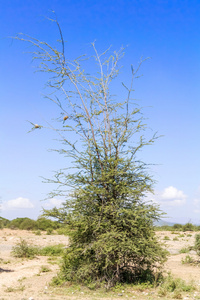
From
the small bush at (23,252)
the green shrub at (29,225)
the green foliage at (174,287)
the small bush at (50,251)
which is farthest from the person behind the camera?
the green shrub at (29,225)

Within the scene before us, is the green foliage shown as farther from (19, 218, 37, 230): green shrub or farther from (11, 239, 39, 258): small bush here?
(19, 218, 37, 230): green shrub

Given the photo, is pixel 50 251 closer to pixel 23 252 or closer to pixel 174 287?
pixel 23 252

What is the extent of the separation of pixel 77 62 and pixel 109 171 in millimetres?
4700

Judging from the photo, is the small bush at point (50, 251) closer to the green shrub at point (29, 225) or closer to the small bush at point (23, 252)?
the small bush at point (23, 252)

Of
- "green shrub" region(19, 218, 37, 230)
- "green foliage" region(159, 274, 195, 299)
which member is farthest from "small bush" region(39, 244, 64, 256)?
"green shrub" region(19, 218, 37, 230)

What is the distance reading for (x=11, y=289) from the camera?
420 inches

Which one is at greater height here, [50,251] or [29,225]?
[29,225]

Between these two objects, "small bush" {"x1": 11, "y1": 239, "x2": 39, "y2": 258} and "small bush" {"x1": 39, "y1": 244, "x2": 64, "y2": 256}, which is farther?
"small bush" {"x1": 39, "y1": 244, "x2": 64, "y2": 256}

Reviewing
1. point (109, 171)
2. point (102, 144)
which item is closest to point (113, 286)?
point (109, 171)

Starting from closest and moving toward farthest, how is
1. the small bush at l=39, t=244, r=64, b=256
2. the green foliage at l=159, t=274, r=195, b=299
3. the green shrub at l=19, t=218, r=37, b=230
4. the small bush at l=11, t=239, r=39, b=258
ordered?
1. the green foliage at l=159, t=274, r=195, b=299
2. the small bush at l=11, t=239, r=39, b=258
3. the small bush at l=39, t=244, r=64, b=256
4. the green shrub at l=19, t=218, r=37, b=230

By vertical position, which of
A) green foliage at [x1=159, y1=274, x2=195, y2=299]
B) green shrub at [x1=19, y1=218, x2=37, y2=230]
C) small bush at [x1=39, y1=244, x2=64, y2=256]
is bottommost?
green foliage at [x1=159, y1=274, x2=195, y2=299]

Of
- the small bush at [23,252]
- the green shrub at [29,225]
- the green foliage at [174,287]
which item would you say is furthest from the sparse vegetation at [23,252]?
the green shrub at [29,225]

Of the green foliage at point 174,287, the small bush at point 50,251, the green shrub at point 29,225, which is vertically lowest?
the green foliage at point 174,287

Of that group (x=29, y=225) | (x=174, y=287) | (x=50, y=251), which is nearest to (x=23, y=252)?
(x=50, y=251)
